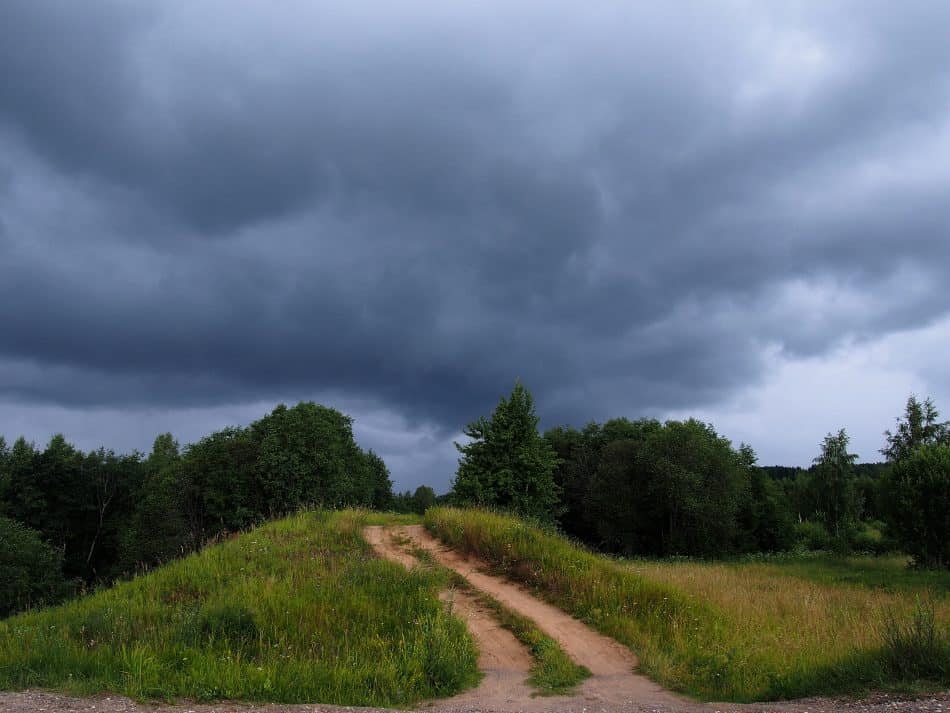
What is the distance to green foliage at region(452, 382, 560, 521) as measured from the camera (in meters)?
33.3

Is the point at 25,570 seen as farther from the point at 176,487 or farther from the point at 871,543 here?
the point at 871,543

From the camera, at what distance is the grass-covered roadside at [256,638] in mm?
8938

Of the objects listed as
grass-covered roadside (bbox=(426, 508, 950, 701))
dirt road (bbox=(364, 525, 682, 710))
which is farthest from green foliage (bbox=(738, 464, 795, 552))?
dirt road (bbox=(364, 525, 682, 710))

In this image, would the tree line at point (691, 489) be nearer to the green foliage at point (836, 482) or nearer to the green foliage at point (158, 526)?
the green foliage at point (836, 482)

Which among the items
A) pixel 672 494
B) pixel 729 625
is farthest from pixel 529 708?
pixel 672 494

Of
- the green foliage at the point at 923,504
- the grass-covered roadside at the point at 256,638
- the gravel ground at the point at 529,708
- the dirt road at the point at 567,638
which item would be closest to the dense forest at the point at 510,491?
the green foliage at the point at 923,504

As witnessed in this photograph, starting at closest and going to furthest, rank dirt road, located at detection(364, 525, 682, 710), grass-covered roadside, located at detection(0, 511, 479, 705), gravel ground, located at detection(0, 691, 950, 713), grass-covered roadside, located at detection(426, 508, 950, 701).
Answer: gravel ground, located at detection(0, 691, 950, 713)
grass-covered roadside, located at detection(426, 508, 950, 701)
grass-covered roadside, located at detection(0, 511, 479, 705)
dirt road, located at detection(364, 525, 682, 710)

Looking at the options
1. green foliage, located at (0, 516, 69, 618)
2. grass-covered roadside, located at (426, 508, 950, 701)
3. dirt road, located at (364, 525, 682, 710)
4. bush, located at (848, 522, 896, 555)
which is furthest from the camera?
bush, located at (848, 522, 896, 555)

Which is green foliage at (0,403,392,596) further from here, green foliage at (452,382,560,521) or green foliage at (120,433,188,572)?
green foliage at (452,382,560,521)

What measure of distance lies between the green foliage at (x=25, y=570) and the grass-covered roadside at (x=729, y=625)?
3526 centimetres

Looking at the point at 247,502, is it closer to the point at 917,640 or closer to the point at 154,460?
the point at 154,460

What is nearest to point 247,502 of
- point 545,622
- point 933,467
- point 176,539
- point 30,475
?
point 176,539

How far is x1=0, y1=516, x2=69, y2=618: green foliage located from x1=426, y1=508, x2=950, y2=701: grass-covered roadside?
35257mm

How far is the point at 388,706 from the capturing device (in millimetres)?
8750
